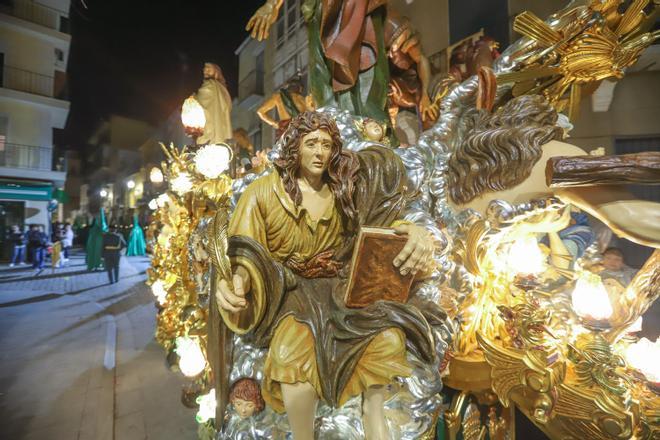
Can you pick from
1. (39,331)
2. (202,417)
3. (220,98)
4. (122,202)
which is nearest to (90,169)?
(122,202)

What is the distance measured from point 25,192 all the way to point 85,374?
13.0m

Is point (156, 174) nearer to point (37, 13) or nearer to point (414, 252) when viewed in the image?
point (414, 252)

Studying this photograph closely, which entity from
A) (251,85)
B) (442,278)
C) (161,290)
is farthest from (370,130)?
(251,85)

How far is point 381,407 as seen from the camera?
134cm

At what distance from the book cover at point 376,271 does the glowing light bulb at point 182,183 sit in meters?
1.65

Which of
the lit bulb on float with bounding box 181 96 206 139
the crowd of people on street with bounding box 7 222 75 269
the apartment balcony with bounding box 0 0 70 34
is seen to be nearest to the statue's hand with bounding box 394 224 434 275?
the lit bulb on float with bounding box 181 96 206 139

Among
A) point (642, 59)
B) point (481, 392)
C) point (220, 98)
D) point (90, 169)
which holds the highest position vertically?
point (90, 169)

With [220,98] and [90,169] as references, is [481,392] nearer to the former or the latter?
[220,98]

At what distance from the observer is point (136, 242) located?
1220 centimetres

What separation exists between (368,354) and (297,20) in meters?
9.48

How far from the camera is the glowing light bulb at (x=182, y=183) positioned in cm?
247

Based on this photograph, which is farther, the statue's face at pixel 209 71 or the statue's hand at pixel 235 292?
the statue's face at pixel 209 71

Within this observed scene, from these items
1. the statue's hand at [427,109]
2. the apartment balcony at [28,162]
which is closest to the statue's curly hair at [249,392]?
the statue's hand at [427,109]

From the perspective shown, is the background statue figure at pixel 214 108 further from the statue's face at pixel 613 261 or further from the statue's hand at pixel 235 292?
the statue's face at pixel 613 261
